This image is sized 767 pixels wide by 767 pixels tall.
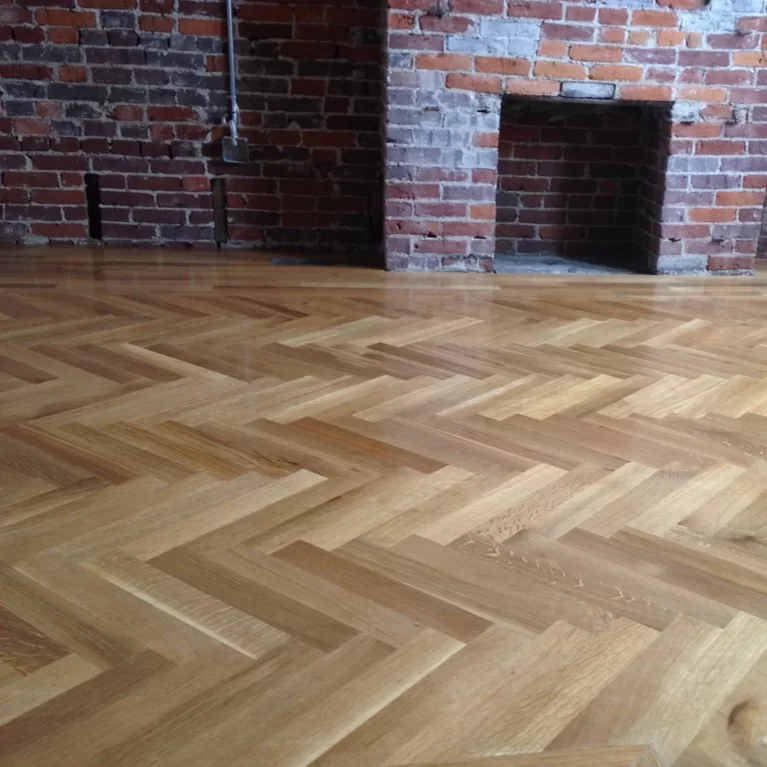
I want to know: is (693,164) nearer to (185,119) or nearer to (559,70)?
(559,70)

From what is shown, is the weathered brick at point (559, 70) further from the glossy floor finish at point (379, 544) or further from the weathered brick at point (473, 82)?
the glossy floor finish at point (379, 544)

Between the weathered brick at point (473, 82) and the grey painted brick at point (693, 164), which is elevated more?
the weathered brick at point (473, 82)

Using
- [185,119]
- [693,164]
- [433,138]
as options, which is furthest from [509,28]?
[185,119]

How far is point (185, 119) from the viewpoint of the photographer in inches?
163

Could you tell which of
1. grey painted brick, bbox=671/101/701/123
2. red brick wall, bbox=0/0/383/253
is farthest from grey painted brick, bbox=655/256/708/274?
red brick wall, bbox=0/0/383/253

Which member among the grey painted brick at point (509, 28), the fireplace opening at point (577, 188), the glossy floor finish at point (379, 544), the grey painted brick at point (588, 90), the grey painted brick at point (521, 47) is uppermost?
the grey painted brick at point (509, 28)

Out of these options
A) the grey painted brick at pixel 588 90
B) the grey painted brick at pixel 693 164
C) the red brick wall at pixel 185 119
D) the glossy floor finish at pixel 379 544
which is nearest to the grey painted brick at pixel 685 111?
the grey painted brick at pixel 693 164

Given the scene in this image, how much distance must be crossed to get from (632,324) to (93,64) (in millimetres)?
2682

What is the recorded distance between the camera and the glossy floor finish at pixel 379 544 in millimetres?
1189

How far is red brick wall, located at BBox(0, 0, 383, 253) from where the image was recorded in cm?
400

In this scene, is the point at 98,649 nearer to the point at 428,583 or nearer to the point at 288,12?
the point at 428,583

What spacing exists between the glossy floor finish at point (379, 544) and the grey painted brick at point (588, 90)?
1.24 metres

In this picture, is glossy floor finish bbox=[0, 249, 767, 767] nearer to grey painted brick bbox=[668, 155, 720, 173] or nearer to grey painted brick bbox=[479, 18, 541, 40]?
grey painted brick bbox=[668, 155, 720, 173]

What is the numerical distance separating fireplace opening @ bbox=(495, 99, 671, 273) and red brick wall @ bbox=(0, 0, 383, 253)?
0.66 metres
